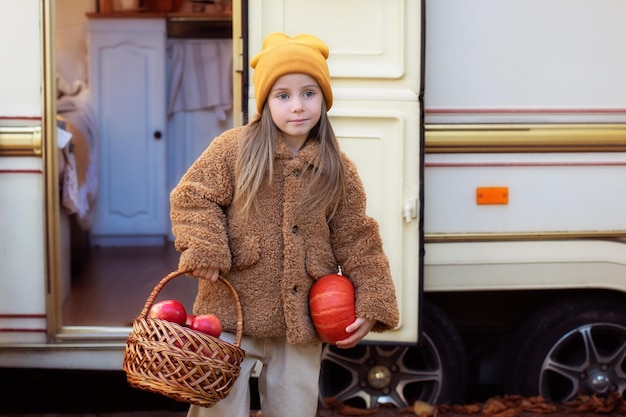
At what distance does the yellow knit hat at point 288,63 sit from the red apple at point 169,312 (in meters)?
0.71

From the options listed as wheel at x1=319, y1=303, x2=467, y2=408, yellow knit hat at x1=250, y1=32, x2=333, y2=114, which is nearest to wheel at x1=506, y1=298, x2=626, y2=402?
wheel at x1=319, y1=303, x2=467, y2=408

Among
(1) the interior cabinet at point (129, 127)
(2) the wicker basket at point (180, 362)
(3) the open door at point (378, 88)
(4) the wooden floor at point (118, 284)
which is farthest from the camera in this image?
(1) the interior cabinet at point (129, 127)

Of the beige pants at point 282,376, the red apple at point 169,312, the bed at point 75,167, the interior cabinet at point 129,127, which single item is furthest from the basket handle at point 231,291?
the interior cabinet at point 129,127

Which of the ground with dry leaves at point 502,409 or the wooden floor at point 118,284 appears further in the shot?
the wooden floor at point 118,284

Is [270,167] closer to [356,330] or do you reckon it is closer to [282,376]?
[356,330]

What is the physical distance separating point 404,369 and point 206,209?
206 centimetres

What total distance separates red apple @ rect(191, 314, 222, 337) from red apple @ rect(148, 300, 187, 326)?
5 centimetres

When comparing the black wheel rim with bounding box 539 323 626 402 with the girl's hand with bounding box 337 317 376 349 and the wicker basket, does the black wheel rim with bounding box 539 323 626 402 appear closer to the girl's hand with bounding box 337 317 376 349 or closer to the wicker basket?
the girl's hand with bounding box 337 317 376 349

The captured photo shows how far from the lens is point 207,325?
2.60 metres

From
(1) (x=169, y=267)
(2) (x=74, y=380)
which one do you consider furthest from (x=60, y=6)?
(2) (x=74, y=380)

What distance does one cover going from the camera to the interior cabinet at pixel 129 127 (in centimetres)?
786

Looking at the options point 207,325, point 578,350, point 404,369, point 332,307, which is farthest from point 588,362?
point 207,325

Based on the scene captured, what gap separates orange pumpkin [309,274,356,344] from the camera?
2.76 metres

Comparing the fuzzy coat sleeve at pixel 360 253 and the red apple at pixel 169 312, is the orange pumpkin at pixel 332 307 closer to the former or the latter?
the fuzzy coat sleeve at pixel 360 253
